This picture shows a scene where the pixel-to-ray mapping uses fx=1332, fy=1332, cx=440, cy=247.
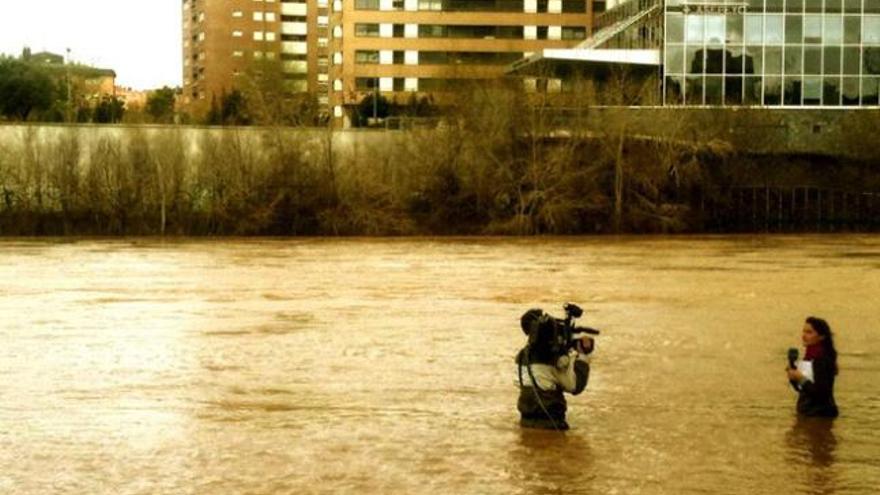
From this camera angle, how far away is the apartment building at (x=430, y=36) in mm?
118688

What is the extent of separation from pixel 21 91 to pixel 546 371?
9340 centimetres

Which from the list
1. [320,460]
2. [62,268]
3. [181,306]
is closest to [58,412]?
[320,460]

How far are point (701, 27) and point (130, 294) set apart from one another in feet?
162

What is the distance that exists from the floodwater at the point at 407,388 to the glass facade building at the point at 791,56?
37.1 meters

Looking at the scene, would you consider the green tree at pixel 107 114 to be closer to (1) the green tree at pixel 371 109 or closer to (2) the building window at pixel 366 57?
(1) the green tree at pixel 371 109

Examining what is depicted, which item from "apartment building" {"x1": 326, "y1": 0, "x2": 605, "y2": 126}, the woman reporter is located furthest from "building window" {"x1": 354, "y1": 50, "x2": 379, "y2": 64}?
the woman reporter

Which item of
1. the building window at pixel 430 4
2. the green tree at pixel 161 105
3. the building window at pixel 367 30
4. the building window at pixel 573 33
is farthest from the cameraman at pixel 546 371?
the building window at pixel 573 33

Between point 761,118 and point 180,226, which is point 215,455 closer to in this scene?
point 180,226

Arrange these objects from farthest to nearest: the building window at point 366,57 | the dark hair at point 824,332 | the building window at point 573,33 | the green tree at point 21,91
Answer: the building window at point 573,33 → the building window at point 366,57 → the green tree at point 21,91 → the dark hair at point 824,332

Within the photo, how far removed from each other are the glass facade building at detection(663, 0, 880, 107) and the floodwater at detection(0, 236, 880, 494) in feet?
122

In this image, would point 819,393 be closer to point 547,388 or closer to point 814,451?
point 814,451

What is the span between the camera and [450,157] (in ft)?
225

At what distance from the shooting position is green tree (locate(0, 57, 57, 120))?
99.3 m

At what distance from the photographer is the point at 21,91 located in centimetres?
10031
